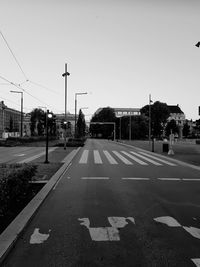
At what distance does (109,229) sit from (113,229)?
72mm

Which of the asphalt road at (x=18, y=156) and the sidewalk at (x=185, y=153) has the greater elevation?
the asphalt road at (x=18, y=156)

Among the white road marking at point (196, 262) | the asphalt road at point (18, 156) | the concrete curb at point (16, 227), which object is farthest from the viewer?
the asphalt road at point (18, 156)

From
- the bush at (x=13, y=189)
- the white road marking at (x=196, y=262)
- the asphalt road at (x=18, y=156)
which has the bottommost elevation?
the asphalt road at (x=18, y=156)

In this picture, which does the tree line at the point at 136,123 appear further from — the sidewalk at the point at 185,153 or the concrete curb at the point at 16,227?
the concrete curb at the point at 16,227

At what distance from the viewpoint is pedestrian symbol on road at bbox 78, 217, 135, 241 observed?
570 cm

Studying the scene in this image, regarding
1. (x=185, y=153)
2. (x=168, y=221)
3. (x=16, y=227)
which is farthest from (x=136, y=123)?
(x=16, y=227)

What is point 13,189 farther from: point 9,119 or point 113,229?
point 9,119

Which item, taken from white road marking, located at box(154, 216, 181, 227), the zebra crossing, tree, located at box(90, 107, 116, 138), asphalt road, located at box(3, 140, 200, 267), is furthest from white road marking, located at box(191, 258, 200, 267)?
tree, located at box(90, 107, 116, 138)

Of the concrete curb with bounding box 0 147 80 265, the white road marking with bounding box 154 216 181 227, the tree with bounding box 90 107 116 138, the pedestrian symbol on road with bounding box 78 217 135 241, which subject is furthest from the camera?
the tree with bounding box 90 107 116 138

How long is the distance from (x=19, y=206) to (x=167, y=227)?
345 centimetres

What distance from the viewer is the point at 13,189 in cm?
740

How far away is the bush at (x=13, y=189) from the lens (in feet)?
20.7

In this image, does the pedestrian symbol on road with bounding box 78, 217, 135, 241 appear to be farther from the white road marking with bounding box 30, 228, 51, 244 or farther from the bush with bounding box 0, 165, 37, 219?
the bush with bounding box 0, 165, 37, 219

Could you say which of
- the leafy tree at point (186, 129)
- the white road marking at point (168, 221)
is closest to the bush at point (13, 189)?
the white road marking at point (168, 221)
